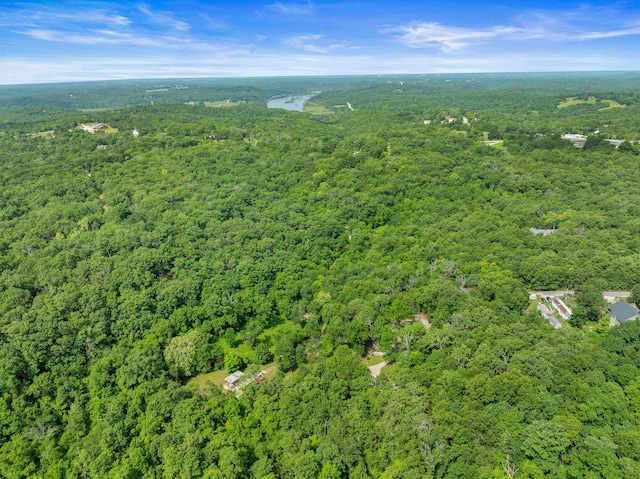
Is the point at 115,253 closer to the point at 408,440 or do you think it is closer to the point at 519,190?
the point at 408,440

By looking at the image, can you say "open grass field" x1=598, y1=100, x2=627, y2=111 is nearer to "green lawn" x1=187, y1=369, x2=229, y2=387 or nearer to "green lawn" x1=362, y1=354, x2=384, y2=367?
"green lawn" x1=362, y1=354, x2=384, y2=367

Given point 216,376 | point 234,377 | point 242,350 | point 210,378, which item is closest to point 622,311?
point 234,377

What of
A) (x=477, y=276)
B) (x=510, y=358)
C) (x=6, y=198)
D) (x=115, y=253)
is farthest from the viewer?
(x=6, y=198)

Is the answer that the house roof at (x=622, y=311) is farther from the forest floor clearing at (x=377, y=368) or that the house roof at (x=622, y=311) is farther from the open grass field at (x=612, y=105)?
the open grass field at (x=612, y=105)

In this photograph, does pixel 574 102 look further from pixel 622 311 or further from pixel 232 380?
pixel 232 380

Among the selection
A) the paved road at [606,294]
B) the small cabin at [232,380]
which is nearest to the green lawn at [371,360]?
the small cabin at [232,380]

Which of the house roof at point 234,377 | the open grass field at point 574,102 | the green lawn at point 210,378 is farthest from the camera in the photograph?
the open grass field at point 574,102

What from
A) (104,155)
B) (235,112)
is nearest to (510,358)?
(104,155)
